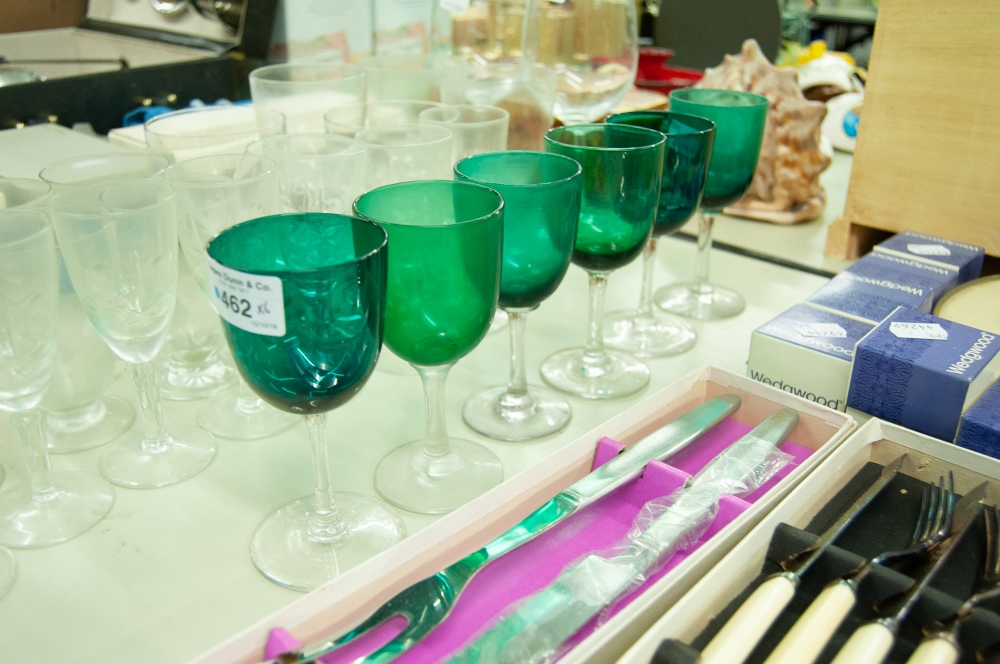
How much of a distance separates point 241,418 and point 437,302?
0.96ft

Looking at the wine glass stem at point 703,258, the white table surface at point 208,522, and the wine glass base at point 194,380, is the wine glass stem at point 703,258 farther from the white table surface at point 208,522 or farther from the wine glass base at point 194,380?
the wine glass base at point 194,380

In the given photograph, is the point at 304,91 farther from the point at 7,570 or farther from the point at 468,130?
the point at 7,570

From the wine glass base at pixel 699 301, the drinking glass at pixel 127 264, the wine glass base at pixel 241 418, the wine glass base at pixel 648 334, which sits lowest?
the wine glass base at pixel 241 418

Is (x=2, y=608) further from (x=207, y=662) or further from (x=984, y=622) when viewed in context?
(x=984, y=622)

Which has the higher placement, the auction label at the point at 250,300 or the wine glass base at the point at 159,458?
the auction label at the point at 250,300

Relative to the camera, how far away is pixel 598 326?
2.71 ft

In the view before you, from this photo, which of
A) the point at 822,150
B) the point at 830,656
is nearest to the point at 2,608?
the point at 830,656

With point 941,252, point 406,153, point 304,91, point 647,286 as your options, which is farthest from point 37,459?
point 941,252

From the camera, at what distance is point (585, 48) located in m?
1.08

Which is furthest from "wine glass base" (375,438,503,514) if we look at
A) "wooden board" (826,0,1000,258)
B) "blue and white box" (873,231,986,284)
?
"wooden board" (826,0,1000,258)

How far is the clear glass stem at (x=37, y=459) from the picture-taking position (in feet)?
2.04

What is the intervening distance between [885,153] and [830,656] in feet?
2.35

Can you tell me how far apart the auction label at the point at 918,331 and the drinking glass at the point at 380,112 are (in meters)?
0.50

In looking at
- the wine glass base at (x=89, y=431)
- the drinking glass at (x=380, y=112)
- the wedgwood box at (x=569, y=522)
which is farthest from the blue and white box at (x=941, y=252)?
the wine glass base at (x=89, y=431)
